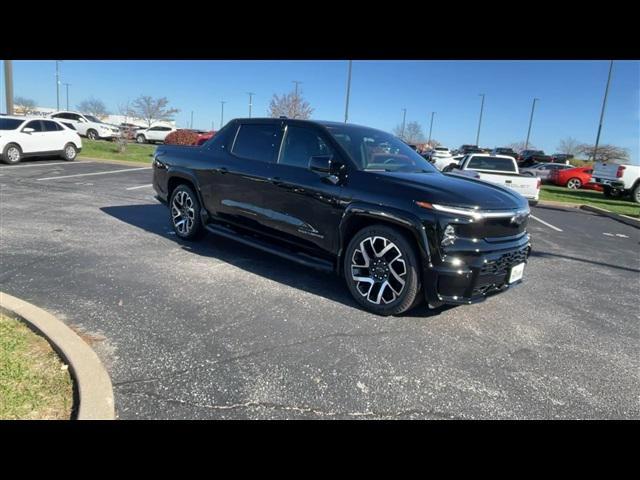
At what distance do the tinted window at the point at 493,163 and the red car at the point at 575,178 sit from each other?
11953 millimetres

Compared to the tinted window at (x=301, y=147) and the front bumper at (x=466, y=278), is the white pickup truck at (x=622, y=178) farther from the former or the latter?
the tinted window at (x=301, y=147)

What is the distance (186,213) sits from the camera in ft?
20.1

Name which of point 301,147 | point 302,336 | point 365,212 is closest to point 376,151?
point 301,147

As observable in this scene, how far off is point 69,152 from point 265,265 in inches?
559

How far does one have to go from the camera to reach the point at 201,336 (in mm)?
3463

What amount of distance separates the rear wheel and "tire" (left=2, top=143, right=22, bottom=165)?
24.3m

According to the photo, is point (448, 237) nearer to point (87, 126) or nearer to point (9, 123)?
point (9, 123)

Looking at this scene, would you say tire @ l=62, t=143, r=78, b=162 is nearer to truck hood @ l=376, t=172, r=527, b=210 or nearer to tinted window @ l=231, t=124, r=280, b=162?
tinted window @ l=231, t=124, r=280, b=162

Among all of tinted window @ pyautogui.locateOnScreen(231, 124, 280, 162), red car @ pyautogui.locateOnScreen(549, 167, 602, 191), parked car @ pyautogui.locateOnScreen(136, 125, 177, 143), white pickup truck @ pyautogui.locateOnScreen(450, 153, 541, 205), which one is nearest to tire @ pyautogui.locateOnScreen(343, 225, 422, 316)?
tinted window @ pyautogui.locateOnScreen(231, 124, 280, 162)

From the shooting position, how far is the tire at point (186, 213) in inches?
235

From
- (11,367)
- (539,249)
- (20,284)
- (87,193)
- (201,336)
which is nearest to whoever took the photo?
(11,367)
